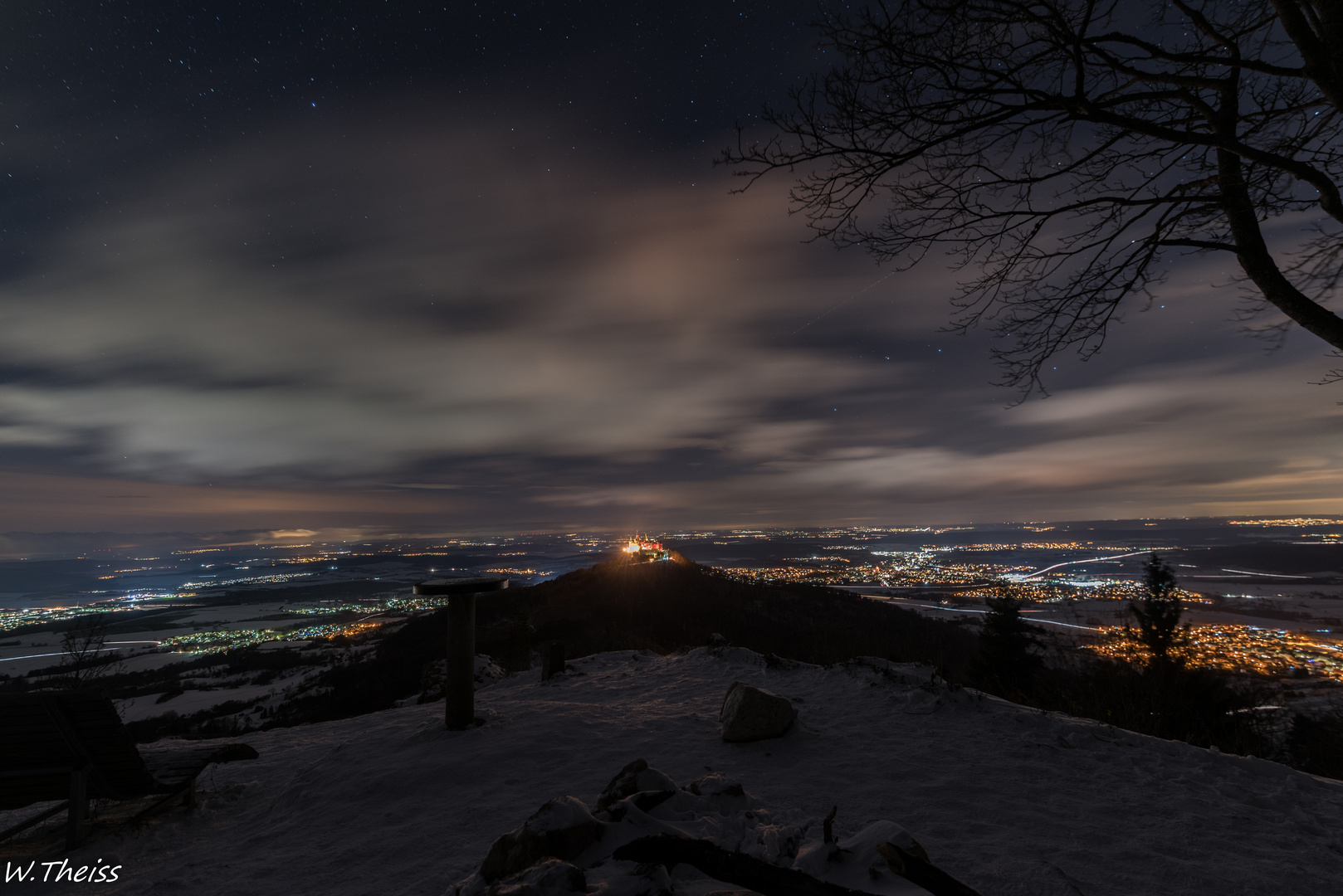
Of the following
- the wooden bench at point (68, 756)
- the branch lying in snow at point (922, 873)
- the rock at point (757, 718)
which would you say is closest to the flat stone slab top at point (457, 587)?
the wooden bench at point (68, 756)

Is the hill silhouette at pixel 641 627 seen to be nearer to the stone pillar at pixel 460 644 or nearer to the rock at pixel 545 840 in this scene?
the stone pillar at pixel 460 644

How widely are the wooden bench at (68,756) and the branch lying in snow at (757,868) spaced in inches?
179

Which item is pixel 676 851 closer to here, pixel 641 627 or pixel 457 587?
pixel 457 587

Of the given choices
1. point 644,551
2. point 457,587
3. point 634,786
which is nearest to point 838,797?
point 634,786

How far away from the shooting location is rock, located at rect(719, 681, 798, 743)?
534 cm

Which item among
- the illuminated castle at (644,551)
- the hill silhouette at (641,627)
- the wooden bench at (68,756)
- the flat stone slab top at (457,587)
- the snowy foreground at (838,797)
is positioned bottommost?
the hill silhouette at (641,627)

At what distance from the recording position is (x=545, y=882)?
2.24 metres

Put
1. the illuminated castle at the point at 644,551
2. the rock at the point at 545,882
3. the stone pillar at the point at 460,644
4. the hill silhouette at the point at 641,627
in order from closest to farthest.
Answer: 1. the rock at the point at 545,882
2. the stone pillar at the point at 460,644
3. the hill silhouette at the point at 641,627
4. the illuminated castle at the point at 644,551

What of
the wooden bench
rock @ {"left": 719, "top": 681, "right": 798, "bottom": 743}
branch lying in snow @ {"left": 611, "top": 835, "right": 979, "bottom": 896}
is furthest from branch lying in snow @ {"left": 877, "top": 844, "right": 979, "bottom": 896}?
the wooden bench

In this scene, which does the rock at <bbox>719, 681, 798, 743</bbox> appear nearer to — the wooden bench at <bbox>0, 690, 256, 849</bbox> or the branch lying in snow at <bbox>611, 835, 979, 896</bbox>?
the branch lying in snow at <bbox>611, 835, 979, 896</bbox>

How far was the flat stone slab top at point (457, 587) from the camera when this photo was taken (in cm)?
642

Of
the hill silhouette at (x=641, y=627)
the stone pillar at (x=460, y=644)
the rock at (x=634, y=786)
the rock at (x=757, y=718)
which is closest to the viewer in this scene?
the rock at (x=634, y=786)

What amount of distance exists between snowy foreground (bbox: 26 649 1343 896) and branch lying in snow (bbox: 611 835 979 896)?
2.68 ft

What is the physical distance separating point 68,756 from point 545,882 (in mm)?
4805
